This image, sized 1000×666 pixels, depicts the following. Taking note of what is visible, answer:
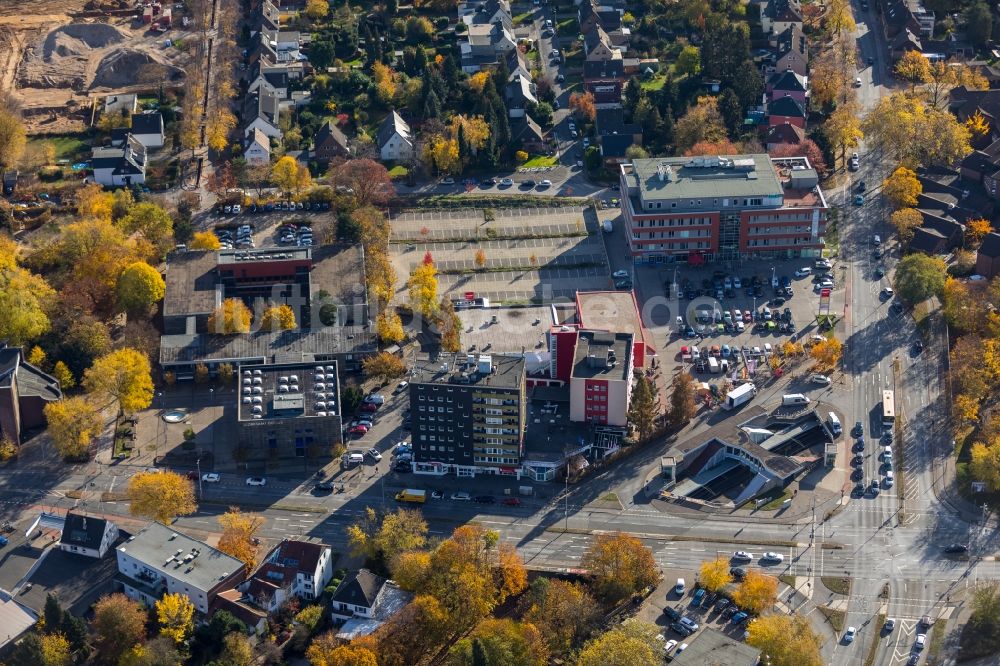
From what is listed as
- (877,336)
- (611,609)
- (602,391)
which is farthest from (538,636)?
(877,336)

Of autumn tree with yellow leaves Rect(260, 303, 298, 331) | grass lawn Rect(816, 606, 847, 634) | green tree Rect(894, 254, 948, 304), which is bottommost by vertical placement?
grass lawn Rect(816, 606, 847, 634)

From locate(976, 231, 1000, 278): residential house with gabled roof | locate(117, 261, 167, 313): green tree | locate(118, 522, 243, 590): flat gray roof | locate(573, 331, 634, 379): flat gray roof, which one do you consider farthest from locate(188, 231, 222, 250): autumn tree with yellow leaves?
locate(976, 231, 1000, 278): residential house with gabled roof

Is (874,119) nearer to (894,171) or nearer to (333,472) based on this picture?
(894,171)

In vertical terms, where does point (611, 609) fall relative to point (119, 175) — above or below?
below

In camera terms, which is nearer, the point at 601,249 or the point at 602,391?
the point at 602,391

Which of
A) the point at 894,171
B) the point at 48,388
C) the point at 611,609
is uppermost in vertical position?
the point at 894,171

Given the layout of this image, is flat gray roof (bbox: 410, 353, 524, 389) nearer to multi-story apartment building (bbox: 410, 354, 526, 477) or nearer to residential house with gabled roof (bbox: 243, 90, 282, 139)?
multi-story apartment building (bbox: 410, 354, 526, 477)

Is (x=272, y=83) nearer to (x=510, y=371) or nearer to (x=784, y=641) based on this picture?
(x=510, y=371)
